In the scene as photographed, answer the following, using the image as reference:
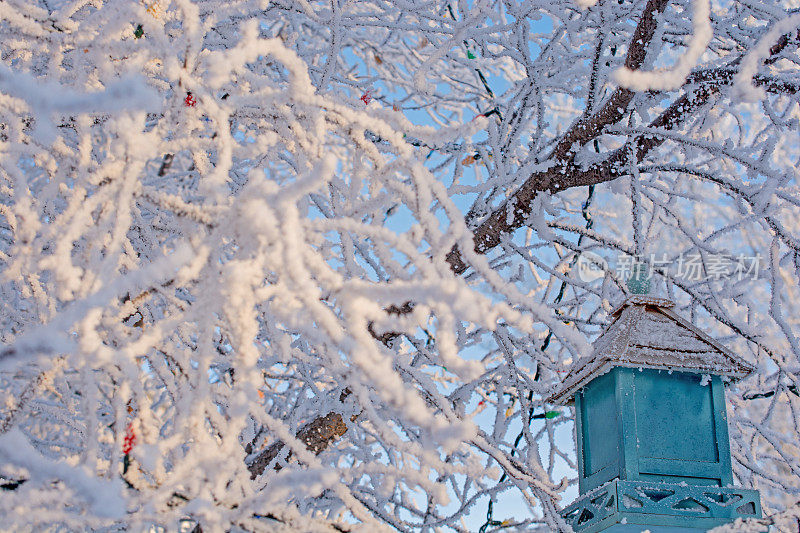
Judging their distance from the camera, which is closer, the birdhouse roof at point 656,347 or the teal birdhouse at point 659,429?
the teal birdhouse at point 659,429

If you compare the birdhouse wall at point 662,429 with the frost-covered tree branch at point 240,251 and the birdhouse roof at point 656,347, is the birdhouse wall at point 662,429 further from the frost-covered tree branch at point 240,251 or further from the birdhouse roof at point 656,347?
the frost-covered tree branch at point 240,251

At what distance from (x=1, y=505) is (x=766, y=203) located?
2.26m

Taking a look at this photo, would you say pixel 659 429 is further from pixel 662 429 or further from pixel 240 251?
pixel 240 251

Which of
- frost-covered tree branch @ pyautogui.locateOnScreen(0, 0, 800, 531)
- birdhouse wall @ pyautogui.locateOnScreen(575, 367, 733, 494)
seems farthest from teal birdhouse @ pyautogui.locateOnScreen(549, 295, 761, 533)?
frost-covered tree branch @ pyautogui.locateOnScreen(0, 0, 800, 531)

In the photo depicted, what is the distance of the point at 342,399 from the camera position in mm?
2648

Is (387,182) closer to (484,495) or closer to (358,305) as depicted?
(358,305)

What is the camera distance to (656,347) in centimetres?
213

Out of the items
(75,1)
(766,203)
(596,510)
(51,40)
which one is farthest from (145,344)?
(766,203)

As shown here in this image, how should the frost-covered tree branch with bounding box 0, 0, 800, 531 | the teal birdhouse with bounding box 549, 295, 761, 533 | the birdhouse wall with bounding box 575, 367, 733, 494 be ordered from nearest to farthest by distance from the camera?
1. the frost-covered tree branch with bounding box 0, 0, 800, 531
2. the teal birdhouse with bounding box 549, 295, 761, 533
3. the birdhouse wall with bounding box 575, 367, 733, 494

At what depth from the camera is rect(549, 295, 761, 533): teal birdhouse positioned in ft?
6.34

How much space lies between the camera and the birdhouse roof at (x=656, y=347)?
2098 mm

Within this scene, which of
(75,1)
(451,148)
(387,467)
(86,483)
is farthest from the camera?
(451,148)

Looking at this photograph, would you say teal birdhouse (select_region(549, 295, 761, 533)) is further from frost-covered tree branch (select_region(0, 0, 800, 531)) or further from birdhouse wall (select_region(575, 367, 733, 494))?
frost-covered tree branch (select_region(0, 0, 800, 531))

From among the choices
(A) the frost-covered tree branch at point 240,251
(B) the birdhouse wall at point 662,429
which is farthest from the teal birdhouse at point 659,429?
(A) the frost-covered tree branch at point 240,251
